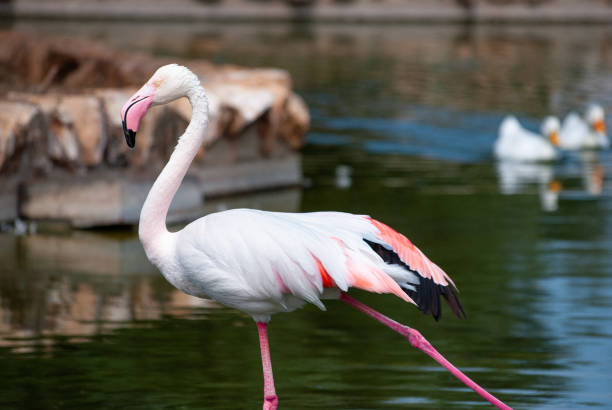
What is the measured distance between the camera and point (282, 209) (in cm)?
918

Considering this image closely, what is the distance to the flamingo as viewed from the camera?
422 centimetres

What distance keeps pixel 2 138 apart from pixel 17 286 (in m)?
1.37

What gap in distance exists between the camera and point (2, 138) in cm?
798

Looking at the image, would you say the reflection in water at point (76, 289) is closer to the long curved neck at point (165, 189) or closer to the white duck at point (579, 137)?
the long curved neck at point (165, 189)

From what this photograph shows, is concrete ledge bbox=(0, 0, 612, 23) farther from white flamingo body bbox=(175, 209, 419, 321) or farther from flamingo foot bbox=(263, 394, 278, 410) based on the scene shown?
flamingo foot bbox=(263, 394, 278, 410)

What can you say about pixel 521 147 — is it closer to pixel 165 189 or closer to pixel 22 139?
pixel 22 139

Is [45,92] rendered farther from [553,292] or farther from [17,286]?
[553,292]

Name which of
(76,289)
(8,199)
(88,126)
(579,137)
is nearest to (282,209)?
(88,126)

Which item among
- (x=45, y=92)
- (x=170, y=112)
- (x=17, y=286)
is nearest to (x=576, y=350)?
(x=17, y=286)

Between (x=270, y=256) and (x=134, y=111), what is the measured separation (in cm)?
75

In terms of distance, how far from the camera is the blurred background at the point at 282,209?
536 centimetres

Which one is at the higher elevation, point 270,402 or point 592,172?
point 592,172

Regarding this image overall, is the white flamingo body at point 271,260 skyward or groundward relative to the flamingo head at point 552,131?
groundward

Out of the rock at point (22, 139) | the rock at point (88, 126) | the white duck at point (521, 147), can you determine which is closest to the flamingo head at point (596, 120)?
the white duck at point (521, 147)
